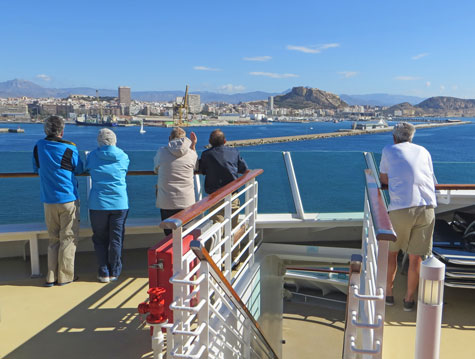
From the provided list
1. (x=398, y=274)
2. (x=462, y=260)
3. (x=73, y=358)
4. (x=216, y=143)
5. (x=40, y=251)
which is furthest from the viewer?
(x=40, y=251)

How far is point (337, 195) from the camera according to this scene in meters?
5.08

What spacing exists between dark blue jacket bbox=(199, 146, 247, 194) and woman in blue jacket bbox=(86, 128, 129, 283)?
716 mm

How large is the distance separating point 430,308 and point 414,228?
5.53 feet

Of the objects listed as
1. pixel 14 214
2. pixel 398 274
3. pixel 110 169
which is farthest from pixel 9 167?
pixel 398 274

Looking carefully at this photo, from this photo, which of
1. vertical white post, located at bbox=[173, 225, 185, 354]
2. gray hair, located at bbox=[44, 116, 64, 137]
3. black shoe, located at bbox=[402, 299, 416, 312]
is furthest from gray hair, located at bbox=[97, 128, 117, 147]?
black shoe, located at bbox=[402, 299, 416, 312]

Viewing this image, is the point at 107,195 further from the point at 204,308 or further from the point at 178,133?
the point at 204,308

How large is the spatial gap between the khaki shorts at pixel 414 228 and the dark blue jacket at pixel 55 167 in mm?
2654

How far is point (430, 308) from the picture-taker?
1.84m

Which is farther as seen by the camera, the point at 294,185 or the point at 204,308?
the point at 294,185

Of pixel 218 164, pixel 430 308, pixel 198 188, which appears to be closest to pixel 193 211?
pixel 430 308

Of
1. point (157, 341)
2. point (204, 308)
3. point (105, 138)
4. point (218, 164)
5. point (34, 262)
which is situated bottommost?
point (34, 262)

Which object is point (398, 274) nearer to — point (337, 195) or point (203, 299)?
point (337, 195)

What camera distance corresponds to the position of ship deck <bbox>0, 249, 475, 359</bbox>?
302cm

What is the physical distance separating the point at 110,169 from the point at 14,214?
1.38 m
